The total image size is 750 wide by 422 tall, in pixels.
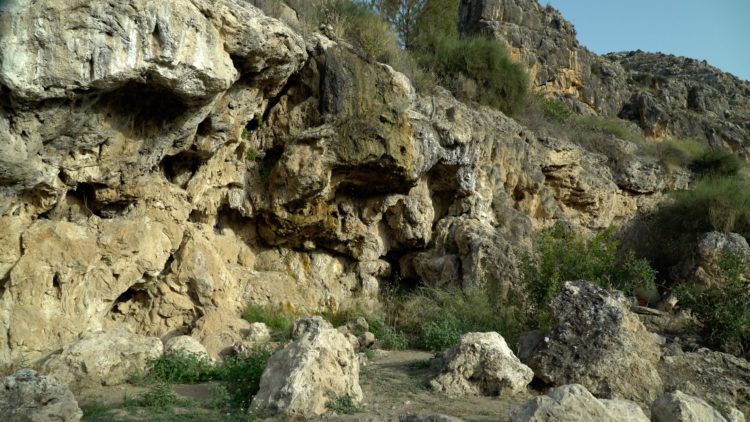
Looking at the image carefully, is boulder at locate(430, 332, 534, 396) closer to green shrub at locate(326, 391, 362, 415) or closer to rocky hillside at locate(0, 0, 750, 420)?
rocky hillside at locate(0, 0, 750, 420)

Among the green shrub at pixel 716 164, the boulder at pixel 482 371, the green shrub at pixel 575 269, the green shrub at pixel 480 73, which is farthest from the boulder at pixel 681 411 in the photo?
the green shrub at pixel 716 164

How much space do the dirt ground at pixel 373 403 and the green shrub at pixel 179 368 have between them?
18cm

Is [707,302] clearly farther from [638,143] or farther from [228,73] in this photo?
[638,143]

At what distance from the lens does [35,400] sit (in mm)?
4453

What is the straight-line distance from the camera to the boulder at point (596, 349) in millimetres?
5590

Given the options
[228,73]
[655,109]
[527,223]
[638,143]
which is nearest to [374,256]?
[527,223]

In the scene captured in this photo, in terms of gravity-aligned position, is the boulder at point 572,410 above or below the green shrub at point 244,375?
above

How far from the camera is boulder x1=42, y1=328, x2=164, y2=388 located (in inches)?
221

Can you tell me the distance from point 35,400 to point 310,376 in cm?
222

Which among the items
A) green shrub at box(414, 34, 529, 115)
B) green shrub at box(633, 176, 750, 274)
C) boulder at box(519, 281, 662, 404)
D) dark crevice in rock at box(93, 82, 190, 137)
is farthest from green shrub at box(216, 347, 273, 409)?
green shrub at box(633, 176, 750, 274)

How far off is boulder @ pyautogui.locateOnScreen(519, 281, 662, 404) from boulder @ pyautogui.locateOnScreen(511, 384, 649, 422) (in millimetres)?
1498

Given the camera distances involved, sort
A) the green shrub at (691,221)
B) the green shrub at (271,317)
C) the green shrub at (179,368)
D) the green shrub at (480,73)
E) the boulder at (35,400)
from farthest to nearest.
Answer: the green shrub at (480,73) < the green shrub at (691,221) < the green shrub at (271,317) < the green shrub at (179,368) < the boulder at (35,400)

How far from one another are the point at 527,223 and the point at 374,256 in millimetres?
3653

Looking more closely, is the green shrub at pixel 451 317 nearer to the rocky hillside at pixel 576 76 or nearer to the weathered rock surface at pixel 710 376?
the weathered rock surface at pixel 710 376
